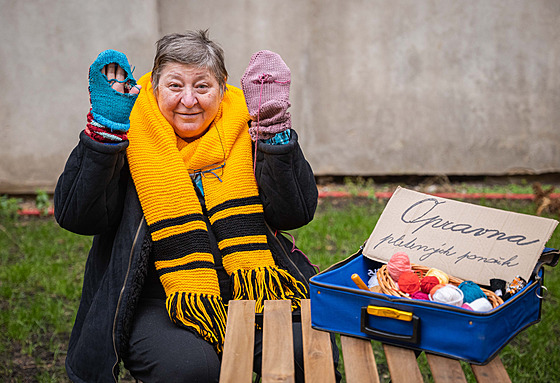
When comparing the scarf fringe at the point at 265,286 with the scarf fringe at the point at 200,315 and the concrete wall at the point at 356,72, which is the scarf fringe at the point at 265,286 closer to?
the scarf fringe at the point at 200,315

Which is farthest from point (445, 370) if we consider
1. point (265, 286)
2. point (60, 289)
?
point (60, 289)

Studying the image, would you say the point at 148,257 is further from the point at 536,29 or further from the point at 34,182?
the point at 536,29

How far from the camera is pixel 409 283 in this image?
5.24 ft

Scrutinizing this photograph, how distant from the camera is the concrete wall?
16.5 feet

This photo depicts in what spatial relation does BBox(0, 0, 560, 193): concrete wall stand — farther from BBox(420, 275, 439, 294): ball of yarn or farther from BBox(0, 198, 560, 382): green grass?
BBox(420, 275, 439, 294): ball of yarn

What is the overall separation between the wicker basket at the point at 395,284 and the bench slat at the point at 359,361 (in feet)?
0.51

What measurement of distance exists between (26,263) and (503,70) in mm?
4377

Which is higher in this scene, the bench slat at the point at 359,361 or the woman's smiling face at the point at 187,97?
the woman's smiling face at the point at 187,97

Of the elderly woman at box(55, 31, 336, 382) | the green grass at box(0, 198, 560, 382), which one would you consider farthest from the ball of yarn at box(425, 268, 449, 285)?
the green grass at box(0, 198, 560, 382)

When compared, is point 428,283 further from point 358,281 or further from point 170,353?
point 170,353

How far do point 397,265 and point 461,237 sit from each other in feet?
0.88

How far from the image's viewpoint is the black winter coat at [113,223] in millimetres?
1890

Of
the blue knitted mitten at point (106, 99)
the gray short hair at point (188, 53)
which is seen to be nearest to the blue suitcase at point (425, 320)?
the blue knitted mitten at point (106, 99)

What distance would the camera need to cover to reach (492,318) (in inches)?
55.7
